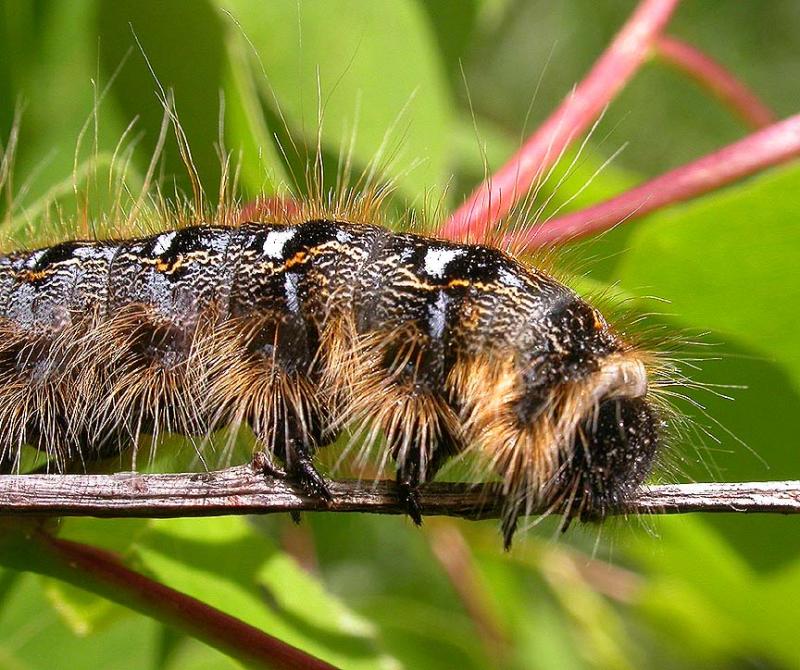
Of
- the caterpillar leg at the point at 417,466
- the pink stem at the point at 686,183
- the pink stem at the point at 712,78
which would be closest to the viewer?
the caterpillar leg at the point at 417,466

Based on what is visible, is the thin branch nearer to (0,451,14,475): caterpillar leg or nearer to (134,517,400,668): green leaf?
(134,517,400,668): green leaf

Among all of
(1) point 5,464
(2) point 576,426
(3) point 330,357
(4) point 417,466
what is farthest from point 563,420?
(1) point 5,464

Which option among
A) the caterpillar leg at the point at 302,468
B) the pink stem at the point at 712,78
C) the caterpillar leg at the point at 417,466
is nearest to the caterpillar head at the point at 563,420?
the caterpillar leg at the point at 417,466

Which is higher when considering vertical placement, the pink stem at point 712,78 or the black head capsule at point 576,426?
the pink stem at point 712,78

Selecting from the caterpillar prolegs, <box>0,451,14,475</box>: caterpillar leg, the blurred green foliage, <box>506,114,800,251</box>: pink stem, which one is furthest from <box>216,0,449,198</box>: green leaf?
<box>0,451,14,475</box>: caterpillar leg

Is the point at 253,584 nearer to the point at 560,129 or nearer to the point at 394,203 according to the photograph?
the point at 394,203

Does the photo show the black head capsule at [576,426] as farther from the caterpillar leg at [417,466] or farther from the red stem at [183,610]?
the red stem at [183,610]
